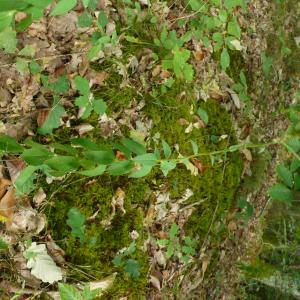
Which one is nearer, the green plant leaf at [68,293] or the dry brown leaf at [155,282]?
the green plant leaf at [68,293]

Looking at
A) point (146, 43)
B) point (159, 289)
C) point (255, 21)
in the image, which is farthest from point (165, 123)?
point (255, 21)

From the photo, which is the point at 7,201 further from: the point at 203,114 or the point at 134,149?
the point at 203,114

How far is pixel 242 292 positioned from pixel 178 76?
223 cm

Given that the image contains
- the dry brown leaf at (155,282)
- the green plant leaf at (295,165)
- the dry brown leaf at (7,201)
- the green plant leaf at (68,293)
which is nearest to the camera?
the green plant leaf at (295,165)

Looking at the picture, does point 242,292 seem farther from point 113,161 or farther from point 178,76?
point 113,161

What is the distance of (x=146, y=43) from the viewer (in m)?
2.73

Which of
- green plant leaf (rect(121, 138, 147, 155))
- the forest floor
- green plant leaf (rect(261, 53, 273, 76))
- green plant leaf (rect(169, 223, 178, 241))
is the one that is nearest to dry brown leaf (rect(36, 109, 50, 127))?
the forest floor

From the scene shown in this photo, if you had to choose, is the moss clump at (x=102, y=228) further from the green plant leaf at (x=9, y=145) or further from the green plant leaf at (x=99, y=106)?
the green plant leaf at (x=9, y=145)

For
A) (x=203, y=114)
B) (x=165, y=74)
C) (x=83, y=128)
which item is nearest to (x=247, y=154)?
(x=203, y=114)

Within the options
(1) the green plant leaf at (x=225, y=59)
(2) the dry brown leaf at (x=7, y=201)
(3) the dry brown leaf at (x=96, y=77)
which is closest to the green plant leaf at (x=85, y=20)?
(3) the dry brown leaf at (x=96, y=77)

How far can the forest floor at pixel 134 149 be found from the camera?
7.01 feet

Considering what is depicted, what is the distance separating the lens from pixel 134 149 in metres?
1.44

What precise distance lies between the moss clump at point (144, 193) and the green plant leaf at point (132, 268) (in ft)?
0.10

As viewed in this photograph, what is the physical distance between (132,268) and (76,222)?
47cm
